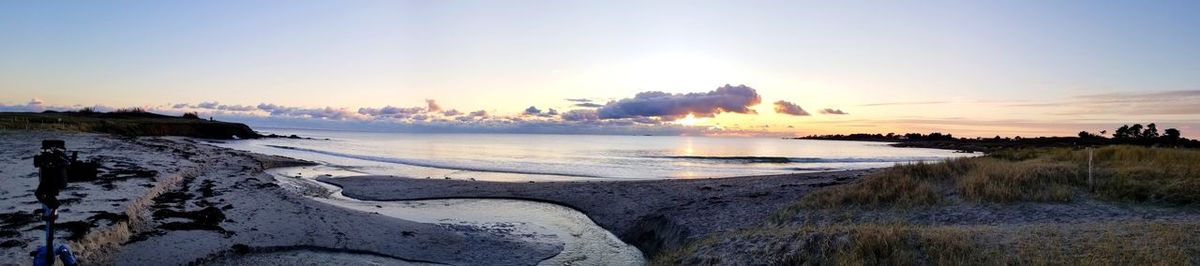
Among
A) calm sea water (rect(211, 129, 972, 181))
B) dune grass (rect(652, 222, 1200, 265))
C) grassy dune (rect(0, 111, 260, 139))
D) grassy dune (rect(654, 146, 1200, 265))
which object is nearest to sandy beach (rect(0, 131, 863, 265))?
grassy dune (rect(654, 146, 1200, 265))

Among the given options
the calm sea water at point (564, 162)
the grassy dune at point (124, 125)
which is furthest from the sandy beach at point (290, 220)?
the grassy dune at point (124, 125)

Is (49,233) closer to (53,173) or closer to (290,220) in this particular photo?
(53,173)

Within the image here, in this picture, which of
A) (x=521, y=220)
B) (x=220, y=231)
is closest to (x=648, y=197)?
(x=521, y=220)

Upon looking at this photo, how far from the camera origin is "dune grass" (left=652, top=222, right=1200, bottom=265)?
332 inches

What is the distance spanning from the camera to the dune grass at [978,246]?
8.45 meters

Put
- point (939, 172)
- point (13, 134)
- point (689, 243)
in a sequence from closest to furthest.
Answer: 1. point (689, 243)
2. point (939, 172)
3. point (13, 134)

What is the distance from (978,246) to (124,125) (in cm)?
8636

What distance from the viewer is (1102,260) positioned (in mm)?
8172

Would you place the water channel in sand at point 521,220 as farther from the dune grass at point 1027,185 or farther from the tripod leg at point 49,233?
the tripod leg at point 49,233

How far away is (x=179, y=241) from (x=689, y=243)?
10.7 metres

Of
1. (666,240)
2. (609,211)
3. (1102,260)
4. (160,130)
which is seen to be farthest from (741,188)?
(160,130)

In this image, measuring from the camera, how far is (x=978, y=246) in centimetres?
935

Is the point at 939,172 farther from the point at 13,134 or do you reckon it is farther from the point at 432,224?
the point at 13,134

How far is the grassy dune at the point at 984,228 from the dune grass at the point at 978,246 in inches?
0.6
